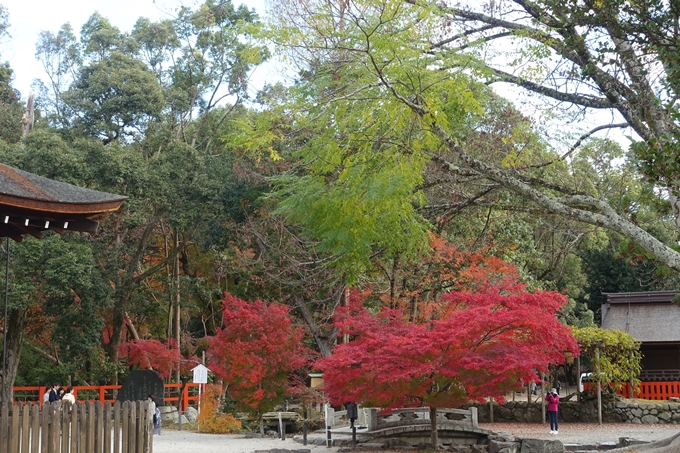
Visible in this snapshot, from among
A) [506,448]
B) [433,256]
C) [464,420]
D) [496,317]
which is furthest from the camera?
[433,256]

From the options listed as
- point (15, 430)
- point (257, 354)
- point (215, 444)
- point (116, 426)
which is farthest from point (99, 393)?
point (15, 430)

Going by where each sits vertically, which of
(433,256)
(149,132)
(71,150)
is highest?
(149,132)

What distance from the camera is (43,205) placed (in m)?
9.02

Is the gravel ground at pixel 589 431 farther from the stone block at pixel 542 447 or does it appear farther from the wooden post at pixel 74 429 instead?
the wooden post at pixel 74 429

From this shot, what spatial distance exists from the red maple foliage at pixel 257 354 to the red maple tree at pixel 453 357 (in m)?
5.32

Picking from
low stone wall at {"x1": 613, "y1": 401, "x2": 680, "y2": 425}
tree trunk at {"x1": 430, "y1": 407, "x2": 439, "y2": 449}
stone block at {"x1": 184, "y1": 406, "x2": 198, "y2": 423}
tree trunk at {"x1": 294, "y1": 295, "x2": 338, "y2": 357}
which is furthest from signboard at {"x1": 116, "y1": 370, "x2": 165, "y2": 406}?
low stone wall at {"x1": 613, "y1": 401, "x2": 680, "y2": 425}

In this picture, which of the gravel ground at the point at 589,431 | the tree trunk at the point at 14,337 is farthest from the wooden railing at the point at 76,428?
the tree trunk at the point at 14,337

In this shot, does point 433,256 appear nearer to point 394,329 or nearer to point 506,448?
point 394,329

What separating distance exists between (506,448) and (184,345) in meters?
19.2

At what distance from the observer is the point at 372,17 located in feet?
28.8

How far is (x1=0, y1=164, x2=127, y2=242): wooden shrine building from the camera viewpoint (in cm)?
886

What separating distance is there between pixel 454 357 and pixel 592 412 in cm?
1134

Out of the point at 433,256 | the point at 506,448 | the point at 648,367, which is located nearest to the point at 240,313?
the point at 433,256

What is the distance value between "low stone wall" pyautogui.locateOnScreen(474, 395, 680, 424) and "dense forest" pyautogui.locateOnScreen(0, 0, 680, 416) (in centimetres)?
390
